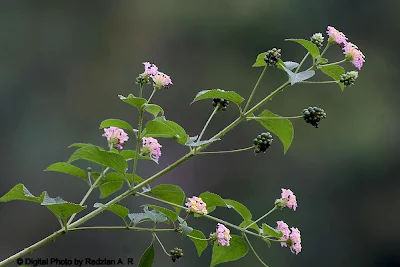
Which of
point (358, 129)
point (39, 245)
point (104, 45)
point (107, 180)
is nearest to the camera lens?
point (39, 245)

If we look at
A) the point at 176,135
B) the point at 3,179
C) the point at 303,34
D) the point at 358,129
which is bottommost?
the point at 3,179

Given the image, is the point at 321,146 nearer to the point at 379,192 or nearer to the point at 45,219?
the point at 379,192

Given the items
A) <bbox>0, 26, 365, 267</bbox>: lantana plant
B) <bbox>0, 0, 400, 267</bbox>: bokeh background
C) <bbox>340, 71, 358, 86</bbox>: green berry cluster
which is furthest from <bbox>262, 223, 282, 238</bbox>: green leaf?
<bbox>0, 0, 400, 267</bbox>: bokeh background

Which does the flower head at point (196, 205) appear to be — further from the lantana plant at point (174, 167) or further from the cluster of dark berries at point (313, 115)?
the cluster of dark berries at point (313, 115)

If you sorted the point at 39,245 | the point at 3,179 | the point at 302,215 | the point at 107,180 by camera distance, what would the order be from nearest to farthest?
the point at 39,245, the point at 107,180, the point at 3,179, the point at 302,215

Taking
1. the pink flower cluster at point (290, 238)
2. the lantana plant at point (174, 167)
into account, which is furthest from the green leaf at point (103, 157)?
the pink flower cluster at point (290, 238)

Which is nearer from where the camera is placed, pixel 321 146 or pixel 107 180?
pixel 107 180

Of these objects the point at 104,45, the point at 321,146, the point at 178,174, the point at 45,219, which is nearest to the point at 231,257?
the point at 178,174
